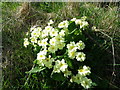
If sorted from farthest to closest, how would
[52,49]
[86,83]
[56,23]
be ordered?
[56,23] → [52,49] → [86,83]

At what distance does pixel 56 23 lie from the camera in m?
2.24

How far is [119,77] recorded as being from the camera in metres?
1.91

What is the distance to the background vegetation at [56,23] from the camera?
5.92ft

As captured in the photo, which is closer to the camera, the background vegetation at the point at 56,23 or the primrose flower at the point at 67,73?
the primrose flower at the point at 67,73

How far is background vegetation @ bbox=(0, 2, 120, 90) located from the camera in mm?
1806

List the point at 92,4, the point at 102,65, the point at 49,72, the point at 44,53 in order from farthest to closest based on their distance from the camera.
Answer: the point at 92,4 → the point at 102,65 → the point at 49,72 → the point at 44,53

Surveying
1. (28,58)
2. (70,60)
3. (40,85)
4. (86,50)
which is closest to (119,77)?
(86,50)

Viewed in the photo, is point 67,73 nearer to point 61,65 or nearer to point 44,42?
point 61,65

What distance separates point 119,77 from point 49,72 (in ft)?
2.10

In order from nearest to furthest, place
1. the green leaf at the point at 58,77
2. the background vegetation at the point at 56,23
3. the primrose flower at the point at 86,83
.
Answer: the primrose flower at the point at 86,83
the green leaf at the point at 58,77
the background vegetation at the point at 56,23

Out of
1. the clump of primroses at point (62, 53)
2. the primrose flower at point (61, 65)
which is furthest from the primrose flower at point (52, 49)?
the primrose flower at point (61, 65)

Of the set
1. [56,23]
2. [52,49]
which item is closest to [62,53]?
[52,49]

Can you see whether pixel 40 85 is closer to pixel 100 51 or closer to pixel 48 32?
pixel 48 32

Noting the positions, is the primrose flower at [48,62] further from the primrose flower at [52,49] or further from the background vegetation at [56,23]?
the background vegetation at [56,23]
